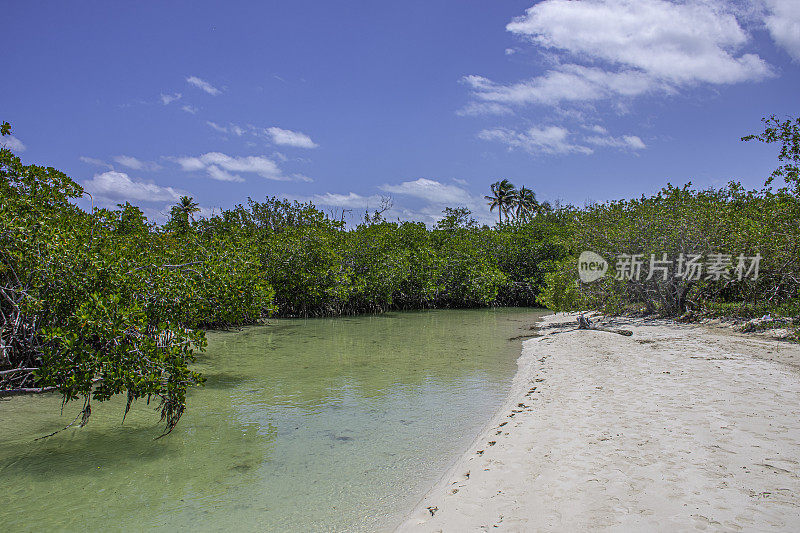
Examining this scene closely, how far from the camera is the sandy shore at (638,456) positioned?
3703mm

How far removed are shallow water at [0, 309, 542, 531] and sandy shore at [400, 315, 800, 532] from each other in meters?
0.64

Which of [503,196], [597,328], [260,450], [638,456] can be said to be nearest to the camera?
[638,456]

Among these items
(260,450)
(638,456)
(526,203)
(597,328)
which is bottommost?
(260,450)

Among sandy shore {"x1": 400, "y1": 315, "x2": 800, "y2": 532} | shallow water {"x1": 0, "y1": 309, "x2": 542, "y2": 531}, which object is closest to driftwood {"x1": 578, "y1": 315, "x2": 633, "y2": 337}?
shallow water {"x1": 0, "y1": 309, "x2": 542, "y2": 531}

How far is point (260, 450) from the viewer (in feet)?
19.9

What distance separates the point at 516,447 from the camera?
213 inches

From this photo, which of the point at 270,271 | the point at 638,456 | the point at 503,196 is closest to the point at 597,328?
the point at 638,456

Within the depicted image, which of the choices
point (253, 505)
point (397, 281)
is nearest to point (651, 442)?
point (253, 505)

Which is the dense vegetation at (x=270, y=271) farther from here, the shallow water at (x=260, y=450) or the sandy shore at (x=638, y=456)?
the sandy shore at (x=638, y=456)

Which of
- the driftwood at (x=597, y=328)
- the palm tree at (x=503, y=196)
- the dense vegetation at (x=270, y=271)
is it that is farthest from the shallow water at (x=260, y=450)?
the palm tree at (x=503, y=196)

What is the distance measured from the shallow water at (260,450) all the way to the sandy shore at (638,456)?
638 mm

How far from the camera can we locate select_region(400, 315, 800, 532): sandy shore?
3.70 m

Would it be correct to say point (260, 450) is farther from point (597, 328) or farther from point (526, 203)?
point (526, 203)

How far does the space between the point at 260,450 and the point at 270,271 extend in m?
15.9
